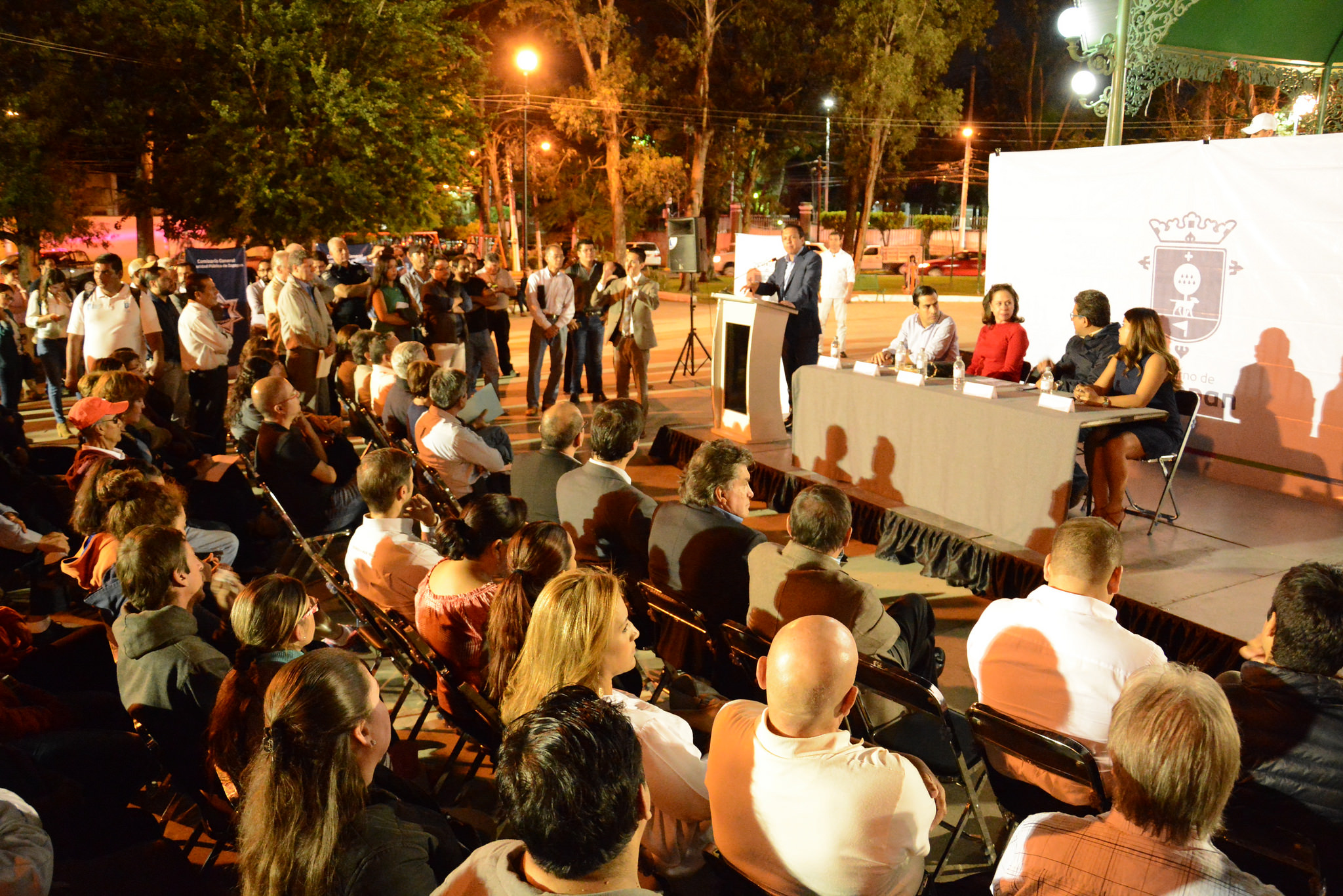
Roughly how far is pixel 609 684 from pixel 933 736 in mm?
1364

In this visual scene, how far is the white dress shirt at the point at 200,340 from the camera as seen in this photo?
8.08 m

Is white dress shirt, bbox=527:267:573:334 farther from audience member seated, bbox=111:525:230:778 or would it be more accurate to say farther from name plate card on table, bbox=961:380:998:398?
audience member seated, bbox=111:525:230:778

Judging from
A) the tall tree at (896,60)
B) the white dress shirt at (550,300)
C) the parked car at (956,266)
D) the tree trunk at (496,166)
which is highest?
the tall tree at (896,60)

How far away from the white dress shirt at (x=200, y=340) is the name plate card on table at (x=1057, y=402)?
22.0 ft

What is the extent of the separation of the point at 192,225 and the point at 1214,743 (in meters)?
19.8

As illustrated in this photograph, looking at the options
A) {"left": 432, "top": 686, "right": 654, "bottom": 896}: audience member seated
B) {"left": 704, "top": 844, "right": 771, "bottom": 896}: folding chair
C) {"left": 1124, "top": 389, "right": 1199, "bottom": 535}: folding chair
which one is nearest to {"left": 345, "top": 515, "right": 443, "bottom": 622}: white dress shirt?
{"left": 704, "top": 844, "right": 771, "bottom": 896}: folding chair

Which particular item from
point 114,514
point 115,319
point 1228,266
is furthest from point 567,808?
point 115,319

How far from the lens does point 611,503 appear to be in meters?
4.35

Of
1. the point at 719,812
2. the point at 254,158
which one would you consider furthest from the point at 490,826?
the point at 254,158

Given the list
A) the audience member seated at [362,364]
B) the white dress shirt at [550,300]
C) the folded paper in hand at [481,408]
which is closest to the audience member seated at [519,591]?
the folded paper in hand at [481,408]

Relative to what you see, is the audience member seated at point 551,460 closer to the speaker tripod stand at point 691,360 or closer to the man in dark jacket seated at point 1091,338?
the man in dark jacket seated at point 1091,338

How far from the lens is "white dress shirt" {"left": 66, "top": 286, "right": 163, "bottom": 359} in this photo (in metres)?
8.24

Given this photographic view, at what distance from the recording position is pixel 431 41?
18.1 metres

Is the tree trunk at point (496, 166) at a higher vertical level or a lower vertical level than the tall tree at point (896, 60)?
lower
